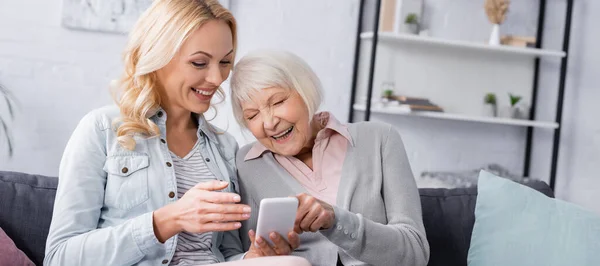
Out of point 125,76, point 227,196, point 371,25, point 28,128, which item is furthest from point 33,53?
point 227,196

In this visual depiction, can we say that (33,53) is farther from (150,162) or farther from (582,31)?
(582,31)

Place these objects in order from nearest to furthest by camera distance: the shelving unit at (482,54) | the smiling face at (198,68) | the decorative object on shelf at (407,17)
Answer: the smiling face at (198,68) < the shelving unit at (482,54) < the decorative object on shelf at (407,17)

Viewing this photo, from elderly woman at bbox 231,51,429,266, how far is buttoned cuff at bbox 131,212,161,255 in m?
0.40

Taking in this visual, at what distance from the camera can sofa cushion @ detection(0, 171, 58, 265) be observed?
1.75 m

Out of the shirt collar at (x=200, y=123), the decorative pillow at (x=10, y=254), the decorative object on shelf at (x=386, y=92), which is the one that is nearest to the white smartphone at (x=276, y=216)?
the shirt collar at (x=200, y=123)

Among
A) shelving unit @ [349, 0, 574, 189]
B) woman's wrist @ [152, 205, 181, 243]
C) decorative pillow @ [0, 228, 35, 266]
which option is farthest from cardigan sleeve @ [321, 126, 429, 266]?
shelving unit @ [349, 0, 574, 189]

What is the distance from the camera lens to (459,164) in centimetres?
386

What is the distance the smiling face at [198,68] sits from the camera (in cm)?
169

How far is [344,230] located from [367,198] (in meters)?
0.23

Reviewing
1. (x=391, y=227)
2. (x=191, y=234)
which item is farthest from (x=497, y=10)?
(x=191, y=234)

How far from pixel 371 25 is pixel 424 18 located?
1.08ft

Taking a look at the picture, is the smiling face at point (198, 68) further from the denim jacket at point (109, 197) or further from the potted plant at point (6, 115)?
the potted plant at point (6, 115)

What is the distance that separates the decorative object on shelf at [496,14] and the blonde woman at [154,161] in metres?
2.15

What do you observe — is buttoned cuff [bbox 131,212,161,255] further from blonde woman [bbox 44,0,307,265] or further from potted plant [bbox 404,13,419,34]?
potted plant [bbox 404,13,419,34]
